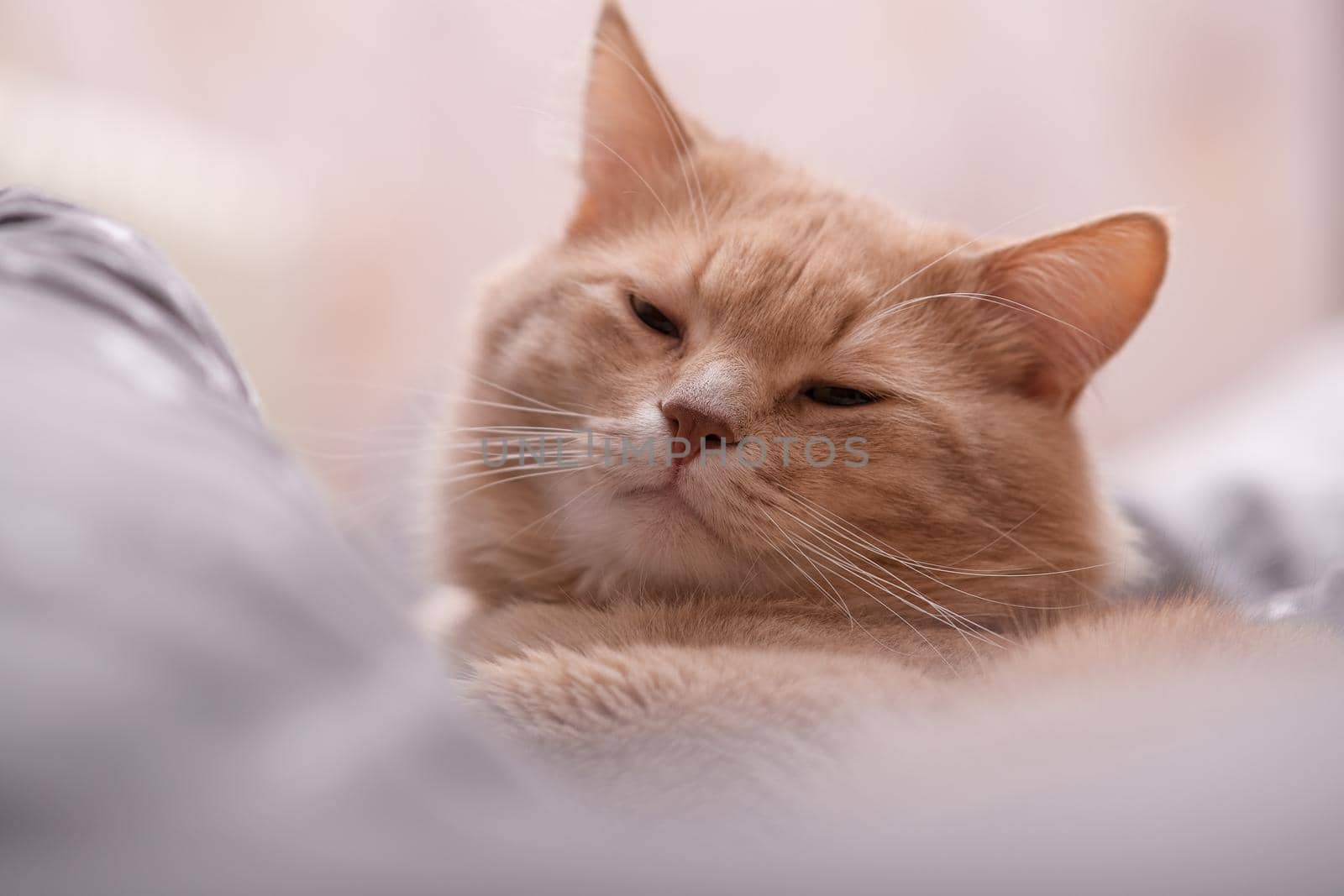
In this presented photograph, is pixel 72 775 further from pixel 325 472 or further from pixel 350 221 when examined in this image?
pixel 350 221

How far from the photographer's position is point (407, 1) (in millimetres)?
2322

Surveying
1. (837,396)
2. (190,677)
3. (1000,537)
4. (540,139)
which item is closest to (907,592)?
(1000,537)

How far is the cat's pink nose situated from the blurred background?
0.53 meters

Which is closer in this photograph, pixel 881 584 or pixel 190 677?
pixel 190 677

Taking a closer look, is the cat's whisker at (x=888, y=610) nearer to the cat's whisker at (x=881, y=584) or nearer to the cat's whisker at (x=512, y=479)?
the cat's whisker at (x=881, y=584)

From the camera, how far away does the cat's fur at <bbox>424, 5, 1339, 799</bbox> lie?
912mm

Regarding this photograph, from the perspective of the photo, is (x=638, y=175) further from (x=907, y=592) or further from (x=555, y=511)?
(x=907, y=592)

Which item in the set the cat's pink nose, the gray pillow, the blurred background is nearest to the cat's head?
the cat's pink nose

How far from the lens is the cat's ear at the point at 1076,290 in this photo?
3.85ft

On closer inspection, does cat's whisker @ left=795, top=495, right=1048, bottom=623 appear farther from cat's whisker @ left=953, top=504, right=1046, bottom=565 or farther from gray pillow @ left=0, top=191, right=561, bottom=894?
gray pillow @ left=0, top=191, right=561, bottom=894

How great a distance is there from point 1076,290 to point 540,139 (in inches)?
34.9

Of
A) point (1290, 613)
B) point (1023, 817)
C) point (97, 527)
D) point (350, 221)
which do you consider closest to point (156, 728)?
point (97, 527)

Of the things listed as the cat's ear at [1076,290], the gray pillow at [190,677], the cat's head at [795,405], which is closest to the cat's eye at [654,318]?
the cat's head at [795,405]

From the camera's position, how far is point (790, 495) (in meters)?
1.07
